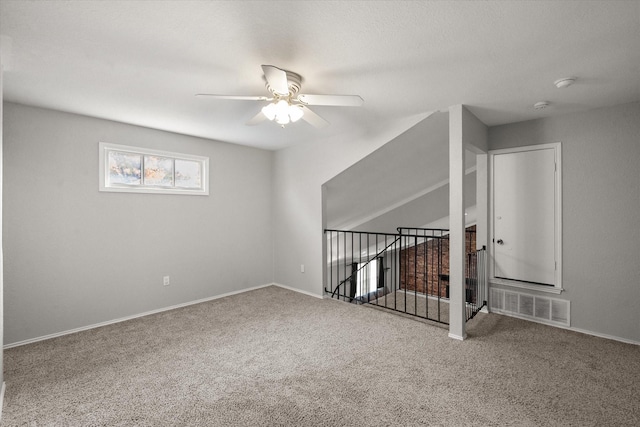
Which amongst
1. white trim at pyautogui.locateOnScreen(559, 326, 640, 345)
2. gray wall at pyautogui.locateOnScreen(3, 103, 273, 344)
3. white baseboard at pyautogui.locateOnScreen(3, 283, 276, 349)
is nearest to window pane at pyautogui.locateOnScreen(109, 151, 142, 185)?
gray wall at pyautogui.locateOnScreen(3, 103, 273, 344)

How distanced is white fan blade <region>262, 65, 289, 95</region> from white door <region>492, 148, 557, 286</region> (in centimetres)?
301

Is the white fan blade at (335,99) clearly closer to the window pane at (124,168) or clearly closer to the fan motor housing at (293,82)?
the fan motor housing at (293,82)

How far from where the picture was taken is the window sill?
11.2ft

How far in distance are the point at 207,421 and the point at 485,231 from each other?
364 centimetres

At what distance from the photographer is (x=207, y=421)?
1.91 meters

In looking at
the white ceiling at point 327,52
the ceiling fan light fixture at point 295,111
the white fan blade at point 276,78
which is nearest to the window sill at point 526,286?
the white ceiling at point 327,52

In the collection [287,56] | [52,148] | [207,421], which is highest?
[287,56]

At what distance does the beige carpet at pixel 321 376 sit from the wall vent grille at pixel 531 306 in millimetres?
170

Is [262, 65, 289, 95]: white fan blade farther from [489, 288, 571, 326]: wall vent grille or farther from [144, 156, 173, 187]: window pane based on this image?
[489, 288, 571, 326]: wall vent grille

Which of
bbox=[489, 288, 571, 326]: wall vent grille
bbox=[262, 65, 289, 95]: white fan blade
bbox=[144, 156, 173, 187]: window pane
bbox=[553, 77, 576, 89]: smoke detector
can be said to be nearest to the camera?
bbox=[262, 65, 289, 95]: white fan blade

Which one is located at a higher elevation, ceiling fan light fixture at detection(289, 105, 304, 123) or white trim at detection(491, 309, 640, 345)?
ceiling fan light fixture at detection(289, 105, 304, 123)

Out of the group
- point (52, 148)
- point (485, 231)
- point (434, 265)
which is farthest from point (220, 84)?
point (434, 265)

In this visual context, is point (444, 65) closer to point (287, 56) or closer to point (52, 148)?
point (287, 56)

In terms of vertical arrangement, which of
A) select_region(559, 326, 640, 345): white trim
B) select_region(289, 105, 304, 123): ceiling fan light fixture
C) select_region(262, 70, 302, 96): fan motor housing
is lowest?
select_region(559, 326, 640, 345): white trim
